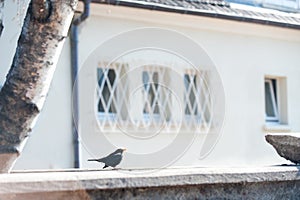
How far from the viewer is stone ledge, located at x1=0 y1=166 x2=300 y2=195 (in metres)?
1.83

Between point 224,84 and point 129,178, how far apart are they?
8176mm

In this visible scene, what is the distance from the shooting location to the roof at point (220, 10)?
8.71 metres

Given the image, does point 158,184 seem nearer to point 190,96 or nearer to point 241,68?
point 190,96

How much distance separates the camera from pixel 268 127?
34.5ft

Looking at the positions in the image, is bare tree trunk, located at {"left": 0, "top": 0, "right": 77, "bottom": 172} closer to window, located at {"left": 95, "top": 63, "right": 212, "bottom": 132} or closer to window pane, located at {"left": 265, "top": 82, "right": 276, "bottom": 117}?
window, located at {"left": 95, "top": 63, "right": 212, "bottom": 132}

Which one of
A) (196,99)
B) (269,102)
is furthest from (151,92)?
(269,102)

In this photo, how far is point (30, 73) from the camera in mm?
2553

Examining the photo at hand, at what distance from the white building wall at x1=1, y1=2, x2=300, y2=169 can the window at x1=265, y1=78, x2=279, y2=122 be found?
258 mm

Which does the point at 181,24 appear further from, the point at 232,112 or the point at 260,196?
the point at 260,196

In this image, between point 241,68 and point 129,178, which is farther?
point 241,68

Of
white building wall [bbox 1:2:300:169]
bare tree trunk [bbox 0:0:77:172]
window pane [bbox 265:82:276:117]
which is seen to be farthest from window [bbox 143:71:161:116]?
bare tree trunk [bbox 0:0:77:172]

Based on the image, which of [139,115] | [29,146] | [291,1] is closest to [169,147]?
[139,115]

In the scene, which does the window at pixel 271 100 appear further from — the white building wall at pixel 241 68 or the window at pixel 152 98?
the window at pixel 152 98

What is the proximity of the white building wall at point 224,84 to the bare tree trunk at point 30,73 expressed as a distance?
4.61 meters
